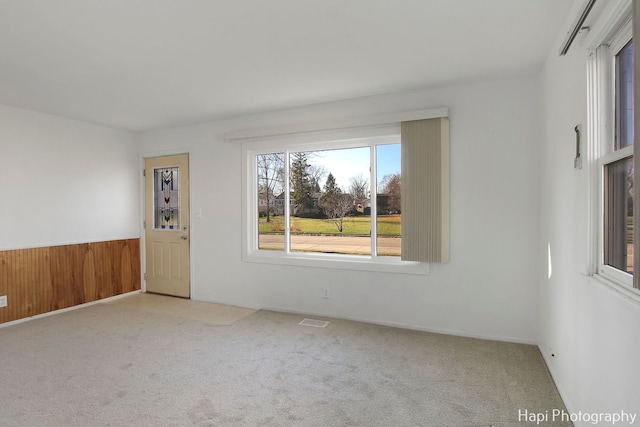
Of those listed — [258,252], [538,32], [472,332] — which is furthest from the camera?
[258,252]

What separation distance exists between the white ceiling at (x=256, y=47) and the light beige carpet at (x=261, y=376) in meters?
2.44

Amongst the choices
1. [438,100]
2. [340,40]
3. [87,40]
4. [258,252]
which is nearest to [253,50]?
[340,40]

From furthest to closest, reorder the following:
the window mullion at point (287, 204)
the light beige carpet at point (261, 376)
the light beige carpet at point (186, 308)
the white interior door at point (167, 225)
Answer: the white interior door at point (167, 225) < the window mullion at point (287, 204) < the light beige carpet at point (186, 308) < the light beige carpet at point (261, 376)

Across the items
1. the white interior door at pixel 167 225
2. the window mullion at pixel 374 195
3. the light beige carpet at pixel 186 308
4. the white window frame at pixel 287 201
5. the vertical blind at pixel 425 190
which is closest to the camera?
the vertical blind at pixel 425 190

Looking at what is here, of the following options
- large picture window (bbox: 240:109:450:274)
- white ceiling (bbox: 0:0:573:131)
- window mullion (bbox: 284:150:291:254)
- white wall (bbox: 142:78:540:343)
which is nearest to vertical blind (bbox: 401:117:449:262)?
large picture window (bbox: 240:109:450:274)

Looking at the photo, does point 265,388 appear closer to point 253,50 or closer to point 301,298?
point 301,298

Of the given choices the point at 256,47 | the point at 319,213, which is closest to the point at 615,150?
the point at 256,47

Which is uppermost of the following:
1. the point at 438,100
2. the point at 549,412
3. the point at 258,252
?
the point at 438,100

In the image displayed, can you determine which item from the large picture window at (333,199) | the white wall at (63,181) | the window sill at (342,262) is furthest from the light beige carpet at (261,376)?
the white wall at (63,181)

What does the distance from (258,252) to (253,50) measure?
104 inches

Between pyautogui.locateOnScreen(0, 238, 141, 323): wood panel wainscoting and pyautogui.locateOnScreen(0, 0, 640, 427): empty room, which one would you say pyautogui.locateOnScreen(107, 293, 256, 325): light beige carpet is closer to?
pyautogui.locateOnScreen(0, 0, 640, 427): empty room

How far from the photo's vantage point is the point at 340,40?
2.50 metres

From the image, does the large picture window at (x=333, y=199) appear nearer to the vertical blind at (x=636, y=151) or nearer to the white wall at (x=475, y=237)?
the white wall at (x=475, y=237)

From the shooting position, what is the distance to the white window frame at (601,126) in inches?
66.2
